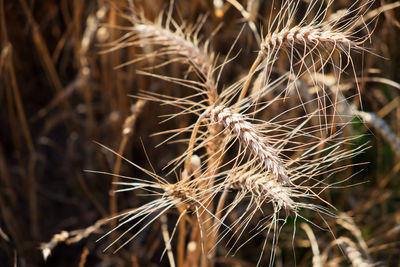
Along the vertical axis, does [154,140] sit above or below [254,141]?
below

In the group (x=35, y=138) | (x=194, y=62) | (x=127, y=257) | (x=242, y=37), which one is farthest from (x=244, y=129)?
(x=35, y=138)

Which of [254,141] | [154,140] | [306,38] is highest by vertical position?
[306,38]

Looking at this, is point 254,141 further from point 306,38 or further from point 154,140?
point 154,140

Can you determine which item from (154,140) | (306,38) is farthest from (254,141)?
(154,140)

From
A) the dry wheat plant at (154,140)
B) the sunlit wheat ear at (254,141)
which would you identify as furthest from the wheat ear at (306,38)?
the dry wheat plant at (154,140)

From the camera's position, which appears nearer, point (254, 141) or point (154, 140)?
point (254, 141)

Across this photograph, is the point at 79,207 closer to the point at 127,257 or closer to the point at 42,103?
the point at 127,257

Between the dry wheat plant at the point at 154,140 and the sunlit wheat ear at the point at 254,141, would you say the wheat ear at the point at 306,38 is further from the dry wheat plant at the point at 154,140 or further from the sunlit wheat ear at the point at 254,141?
the dry wheat plant at the point at 154,140

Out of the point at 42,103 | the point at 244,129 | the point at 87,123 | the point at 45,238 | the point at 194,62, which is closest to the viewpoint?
the point at 244,129

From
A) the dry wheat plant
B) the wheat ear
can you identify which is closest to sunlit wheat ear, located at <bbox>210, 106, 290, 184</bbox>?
the wheat ear
